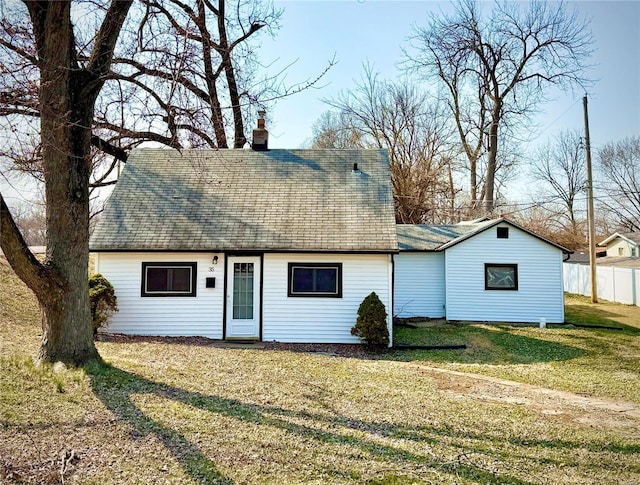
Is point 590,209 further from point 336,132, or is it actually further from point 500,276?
point 336,132

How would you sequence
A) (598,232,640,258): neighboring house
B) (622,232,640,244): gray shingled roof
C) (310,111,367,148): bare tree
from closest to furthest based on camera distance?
(310,111,367,148): bare tree → (598,232,640,258): neighboring house → (622,232,640,244): gray shingled roof

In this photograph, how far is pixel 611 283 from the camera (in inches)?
858

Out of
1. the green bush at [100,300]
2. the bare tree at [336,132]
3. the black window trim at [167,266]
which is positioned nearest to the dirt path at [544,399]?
the black window trim at [167,266]

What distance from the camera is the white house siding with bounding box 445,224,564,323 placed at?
48.3 ft

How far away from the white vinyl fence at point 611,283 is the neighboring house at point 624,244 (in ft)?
34.7

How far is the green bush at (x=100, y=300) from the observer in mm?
10758

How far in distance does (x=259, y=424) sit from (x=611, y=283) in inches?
878

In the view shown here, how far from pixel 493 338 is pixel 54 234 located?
35.4 feet

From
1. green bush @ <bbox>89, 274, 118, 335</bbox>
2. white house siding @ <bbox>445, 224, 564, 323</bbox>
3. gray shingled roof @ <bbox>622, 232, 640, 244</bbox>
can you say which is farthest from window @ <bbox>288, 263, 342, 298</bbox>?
gray shingled roof @ <bbox>622, 232, 640, 244</bbox>

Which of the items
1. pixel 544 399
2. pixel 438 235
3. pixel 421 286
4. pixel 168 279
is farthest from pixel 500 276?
pixel 168 279

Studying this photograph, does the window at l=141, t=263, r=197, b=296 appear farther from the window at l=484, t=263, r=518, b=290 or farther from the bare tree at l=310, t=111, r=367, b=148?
the bare tree at l=310, t=111, r=367, b=148

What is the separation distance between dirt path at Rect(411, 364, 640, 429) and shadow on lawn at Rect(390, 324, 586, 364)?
5.80 ft

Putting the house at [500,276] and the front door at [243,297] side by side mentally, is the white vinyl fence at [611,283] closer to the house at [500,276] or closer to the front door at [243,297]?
the house at [500,276]

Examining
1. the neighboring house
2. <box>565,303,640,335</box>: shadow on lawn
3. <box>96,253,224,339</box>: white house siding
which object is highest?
the neighboring house
